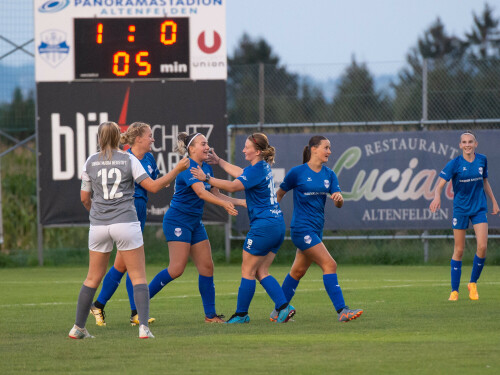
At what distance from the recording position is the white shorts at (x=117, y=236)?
319 inches

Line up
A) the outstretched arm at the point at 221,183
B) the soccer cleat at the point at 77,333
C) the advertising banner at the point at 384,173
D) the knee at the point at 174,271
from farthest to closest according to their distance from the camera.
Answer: the advertising banner at the point at 384,173, the knee at the point at 174,271, the outstretched arm at the point at 221,183, the soccer cleat at the point at 77,333

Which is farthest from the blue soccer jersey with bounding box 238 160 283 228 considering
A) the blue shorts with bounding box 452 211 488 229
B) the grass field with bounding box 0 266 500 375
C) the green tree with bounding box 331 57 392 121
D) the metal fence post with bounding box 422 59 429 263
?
the green tree with bounding box 331 57 392 121

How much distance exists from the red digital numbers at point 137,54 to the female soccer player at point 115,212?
9821 mm

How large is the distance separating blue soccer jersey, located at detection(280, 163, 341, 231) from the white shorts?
76.5 inches

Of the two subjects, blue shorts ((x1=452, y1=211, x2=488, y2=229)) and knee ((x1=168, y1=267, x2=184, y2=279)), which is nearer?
knee ((x1=168, y1=267, x2=184, y2=279))

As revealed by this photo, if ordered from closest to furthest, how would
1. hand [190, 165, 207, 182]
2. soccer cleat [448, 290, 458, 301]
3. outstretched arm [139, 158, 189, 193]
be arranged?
outstretched arm [139, 158, 189, 193], hand [190, 165, 207, 182], soccer cleat [448, 290, 458, 301]

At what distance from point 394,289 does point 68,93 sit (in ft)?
27.1

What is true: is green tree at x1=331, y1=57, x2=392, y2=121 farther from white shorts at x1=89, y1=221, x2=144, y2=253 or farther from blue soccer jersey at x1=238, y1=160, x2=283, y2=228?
white shorts at x1=89, y1=221, x2=144, y2=253

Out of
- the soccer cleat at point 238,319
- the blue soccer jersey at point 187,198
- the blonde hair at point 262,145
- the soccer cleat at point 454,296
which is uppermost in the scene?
the blonde hair at point 262,145

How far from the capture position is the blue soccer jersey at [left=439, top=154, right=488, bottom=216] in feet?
38.9

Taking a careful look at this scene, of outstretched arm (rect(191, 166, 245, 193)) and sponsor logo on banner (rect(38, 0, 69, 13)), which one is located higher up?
sponsor logo on banner (rect(38, 0, 69, 13))

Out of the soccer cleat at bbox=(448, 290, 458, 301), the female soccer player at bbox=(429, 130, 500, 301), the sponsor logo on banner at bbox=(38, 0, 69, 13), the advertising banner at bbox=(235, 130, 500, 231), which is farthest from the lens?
the sponsor logo on banner at bbox=(38, 0, 69, 13)

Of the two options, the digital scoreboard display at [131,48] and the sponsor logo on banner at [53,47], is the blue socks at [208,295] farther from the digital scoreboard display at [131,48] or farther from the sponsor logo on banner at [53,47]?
the sponsor logo on banner at [53,47]

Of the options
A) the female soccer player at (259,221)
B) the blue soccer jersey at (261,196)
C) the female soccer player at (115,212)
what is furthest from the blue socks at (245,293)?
the female soccer player at (115,212)
